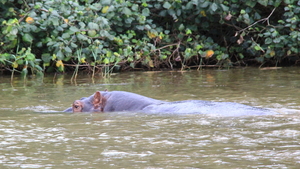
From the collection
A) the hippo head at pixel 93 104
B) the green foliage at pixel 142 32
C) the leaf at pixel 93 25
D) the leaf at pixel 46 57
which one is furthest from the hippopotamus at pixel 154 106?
the leaf at pixel 46 57

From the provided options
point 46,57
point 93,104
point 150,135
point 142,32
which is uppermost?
point 142,32

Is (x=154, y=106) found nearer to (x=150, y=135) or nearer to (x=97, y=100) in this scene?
(x=97, y=100)

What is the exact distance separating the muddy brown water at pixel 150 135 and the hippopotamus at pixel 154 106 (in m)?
0.21

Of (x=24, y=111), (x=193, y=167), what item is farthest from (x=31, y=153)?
(x=24, y=111)

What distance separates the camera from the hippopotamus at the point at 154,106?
→ 6.07m

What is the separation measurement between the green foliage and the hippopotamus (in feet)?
15.5

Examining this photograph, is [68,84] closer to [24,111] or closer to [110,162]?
[24,111]

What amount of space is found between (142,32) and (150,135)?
28.6ft

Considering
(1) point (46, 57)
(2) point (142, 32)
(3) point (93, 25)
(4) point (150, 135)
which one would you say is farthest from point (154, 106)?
(2) point (142, 32)

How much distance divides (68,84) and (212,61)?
5.15 m

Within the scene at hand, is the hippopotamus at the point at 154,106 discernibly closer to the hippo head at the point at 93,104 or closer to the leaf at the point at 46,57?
the hippo head at the point at 93,104

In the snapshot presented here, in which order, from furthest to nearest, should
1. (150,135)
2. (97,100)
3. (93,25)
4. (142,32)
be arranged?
(142,32), (93,25), (97,100), (150,135)

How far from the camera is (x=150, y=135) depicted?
16.4ft

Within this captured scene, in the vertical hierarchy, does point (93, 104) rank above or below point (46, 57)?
below
